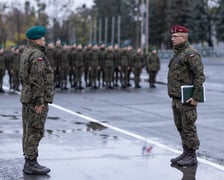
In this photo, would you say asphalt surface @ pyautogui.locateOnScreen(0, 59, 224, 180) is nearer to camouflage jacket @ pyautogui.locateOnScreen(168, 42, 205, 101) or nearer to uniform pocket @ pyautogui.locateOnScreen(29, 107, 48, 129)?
uniform pocket @ pyautogui.locateOnScreen(29, 107, 48, 129)

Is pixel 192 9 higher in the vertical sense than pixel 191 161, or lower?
higher

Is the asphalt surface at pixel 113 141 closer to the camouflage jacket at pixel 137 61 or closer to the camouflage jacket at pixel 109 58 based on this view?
the camouflage jacket at pixel 109 58

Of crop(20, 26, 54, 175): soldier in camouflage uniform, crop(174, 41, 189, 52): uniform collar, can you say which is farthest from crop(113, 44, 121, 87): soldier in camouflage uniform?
crop(20, 26, 54, 175): soldier in camouflage uniform

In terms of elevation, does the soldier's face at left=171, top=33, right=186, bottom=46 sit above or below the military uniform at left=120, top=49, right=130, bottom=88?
above

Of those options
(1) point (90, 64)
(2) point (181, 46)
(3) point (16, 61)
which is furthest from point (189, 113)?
(1) point (90, 64)

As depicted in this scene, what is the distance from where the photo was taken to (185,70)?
7.98m

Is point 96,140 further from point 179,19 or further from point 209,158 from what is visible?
point 179,19

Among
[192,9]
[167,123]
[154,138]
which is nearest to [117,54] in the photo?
[167,123]

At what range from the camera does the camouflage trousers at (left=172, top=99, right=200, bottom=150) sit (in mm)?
7938

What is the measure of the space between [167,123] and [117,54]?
11.0 metres

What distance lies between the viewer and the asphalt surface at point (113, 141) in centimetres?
755

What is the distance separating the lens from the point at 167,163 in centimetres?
812

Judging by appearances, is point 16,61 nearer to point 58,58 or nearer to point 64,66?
point 58,58

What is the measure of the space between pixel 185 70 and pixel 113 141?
2.52m
